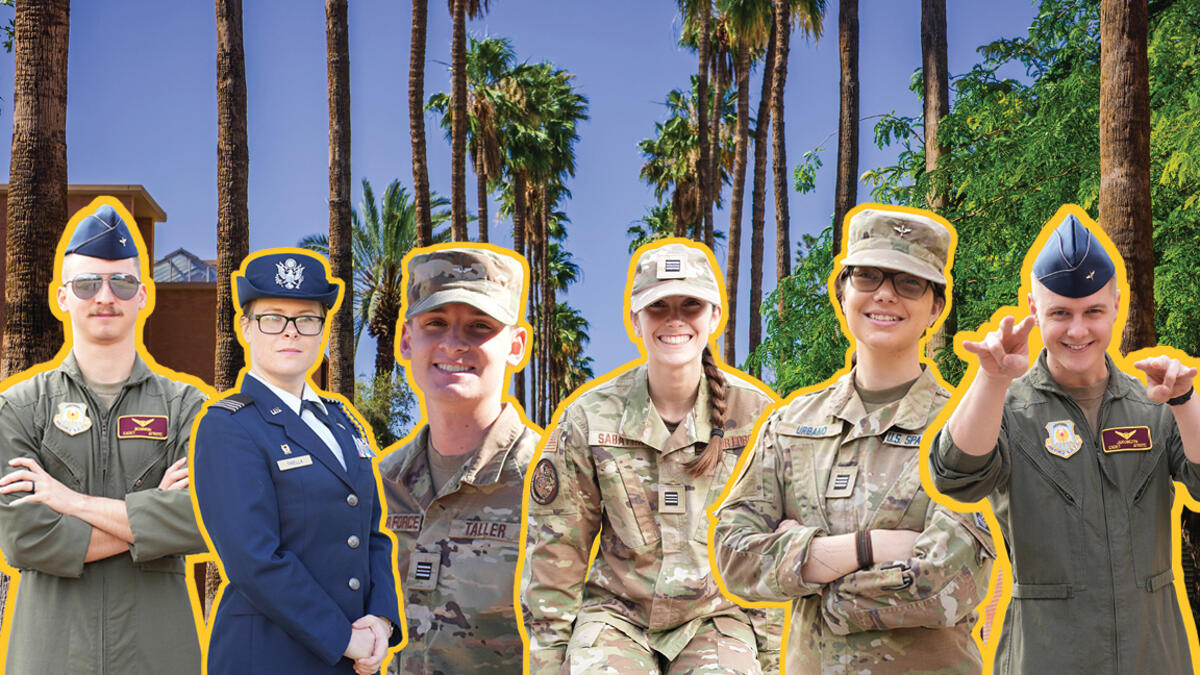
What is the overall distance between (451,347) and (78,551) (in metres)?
2.01

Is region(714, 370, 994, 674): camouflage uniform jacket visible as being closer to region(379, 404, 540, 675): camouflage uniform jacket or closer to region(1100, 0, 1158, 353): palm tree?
region(379, 404, 540, 675): camouflage uniform jacket

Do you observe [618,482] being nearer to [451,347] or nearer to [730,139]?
[451,347]

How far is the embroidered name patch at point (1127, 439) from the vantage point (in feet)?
16.4

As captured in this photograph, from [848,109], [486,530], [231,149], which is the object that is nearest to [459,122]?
[848,109]

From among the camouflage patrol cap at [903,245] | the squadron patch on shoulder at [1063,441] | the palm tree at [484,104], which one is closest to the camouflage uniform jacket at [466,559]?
the camouflage patrol cap at [903,245]

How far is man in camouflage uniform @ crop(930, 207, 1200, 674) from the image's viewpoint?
16.0ft

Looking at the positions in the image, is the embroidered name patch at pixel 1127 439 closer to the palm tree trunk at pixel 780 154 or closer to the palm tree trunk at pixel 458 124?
the palm tree trunk at pixel 458 124

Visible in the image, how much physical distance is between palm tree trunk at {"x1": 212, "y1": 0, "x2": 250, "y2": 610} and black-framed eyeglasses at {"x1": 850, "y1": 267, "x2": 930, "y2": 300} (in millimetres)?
10096

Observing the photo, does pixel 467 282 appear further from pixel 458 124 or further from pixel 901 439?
pixel 458 124

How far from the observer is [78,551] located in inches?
231

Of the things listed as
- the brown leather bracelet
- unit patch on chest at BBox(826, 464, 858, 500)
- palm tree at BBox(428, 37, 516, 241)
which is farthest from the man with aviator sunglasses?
palm tree at BBox(428, 37, 516, 241)

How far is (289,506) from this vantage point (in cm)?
499

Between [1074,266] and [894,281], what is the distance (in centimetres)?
69

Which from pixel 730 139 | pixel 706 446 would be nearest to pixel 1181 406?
pixel 706 446
